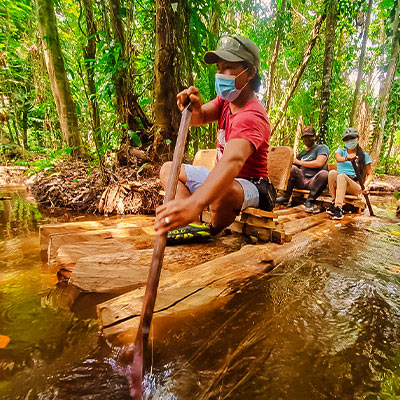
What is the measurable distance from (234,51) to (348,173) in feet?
13.5

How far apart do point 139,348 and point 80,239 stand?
1.21 metres

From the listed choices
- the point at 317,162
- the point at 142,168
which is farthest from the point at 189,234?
the point at 317,162

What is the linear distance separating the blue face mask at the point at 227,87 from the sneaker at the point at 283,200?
3346mm

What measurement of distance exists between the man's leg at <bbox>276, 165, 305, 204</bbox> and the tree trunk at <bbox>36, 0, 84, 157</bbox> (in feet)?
13.7

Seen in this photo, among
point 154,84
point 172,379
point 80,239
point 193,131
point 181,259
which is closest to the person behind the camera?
point 172,379

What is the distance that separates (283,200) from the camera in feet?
15.5

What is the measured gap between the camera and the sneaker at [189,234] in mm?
1940

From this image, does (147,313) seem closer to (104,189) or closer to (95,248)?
(95,248)

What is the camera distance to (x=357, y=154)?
4.45m

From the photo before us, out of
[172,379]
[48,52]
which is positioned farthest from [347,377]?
[48,52]

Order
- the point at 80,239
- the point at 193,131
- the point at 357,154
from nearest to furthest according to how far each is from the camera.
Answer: the point at 80,239 < the point at 357,154 < the point at 193,131

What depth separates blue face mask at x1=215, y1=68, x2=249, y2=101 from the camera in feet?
5.33

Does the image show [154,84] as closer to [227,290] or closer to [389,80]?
[227,290]

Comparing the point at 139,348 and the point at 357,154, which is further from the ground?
the point at 357,154
